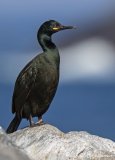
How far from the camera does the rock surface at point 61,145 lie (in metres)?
12.9

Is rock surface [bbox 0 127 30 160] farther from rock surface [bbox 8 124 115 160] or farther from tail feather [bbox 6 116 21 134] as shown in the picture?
tail feather [bbox 6 116 21 134]

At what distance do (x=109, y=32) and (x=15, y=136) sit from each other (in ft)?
166

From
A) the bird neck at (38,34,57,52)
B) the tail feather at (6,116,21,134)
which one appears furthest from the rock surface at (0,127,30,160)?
the bird neck at (38,34,57,52)

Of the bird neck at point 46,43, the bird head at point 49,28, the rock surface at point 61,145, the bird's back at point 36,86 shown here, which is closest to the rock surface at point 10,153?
the rock surface at point 61,145

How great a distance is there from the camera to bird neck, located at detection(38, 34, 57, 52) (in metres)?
15.5

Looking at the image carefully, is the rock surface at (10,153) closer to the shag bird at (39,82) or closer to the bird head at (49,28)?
the shag bird at (39,82)

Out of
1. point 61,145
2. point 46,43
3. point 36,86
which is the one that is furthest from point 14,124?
point 61,145

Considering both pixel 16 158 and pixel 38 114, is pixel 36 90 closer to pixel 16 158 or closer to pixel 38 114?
pixel 38 114

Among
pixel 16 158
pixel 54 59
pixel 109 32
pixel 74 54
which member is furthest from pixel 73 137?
pixel 74 54

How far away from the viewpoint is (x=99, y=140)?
1373 centimetres

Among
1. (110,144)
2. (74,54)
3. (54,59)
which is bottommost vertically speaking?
(74,54)

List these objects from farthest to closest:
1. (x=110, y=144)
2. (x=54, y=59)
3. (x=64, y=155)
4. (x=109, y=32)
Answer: (x=109, y=32) < (x=54, y=59) < (x=110, y=144) < (x=64, y=155)

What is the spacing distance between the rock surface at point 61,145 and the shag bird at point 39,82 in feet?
4.04

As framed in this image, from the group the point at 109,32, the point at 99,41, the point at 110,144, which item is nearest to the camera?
the point at 110,144
